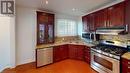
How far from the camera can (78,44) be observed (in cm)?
546

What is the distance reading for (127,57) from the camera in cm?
286

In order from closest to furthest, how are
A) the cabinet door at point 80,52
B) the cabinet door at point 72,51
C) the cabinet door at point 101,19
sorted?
the cabinet door at point 101,19, the cabinet door at point 80,52, the cabinet door at point 72,51

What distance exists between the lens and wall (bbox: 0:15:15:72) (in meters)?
3.41

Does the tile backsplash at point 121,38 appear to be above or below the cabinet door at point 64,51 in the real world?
above

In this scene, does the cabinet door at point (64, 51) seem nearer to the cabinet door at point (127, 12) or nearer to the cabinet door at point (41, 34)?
the cabinet door at point (41, 34)

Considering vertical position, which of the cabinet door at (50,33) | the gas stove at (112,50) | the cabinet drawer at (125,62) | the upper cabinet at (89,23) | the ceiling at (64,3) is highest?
the ceiling at (64,3)

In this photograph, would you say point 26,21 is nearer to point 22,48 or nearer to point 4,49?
point 22,48

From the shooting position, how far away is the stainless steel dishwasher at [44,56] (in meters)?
4.43

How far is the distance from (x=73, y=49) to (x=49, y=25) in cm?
166

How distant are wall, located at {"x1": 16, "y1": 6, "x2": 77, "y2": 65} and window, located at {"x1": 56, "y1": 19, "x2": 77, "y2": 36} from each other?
167cm

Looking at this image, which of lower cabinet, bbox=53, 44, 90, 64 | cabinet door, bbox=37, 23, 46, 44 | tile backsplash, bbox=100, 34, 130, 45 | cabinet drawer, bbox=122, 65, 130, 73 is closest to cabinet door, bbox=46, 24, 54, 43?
cabinet door, bbox=37, 23, 46, 44

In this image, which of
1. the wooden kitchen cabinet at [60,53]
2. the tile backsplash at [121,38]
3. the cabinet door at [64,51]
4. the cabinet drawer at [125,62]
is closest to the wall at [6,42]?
the wooden kitchen cabinet at [60,53]

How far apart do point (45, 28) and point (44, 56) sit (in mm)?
1224

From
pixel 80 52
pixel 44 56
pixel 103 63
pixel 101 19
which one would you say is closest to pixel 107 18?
pixel 101 19
